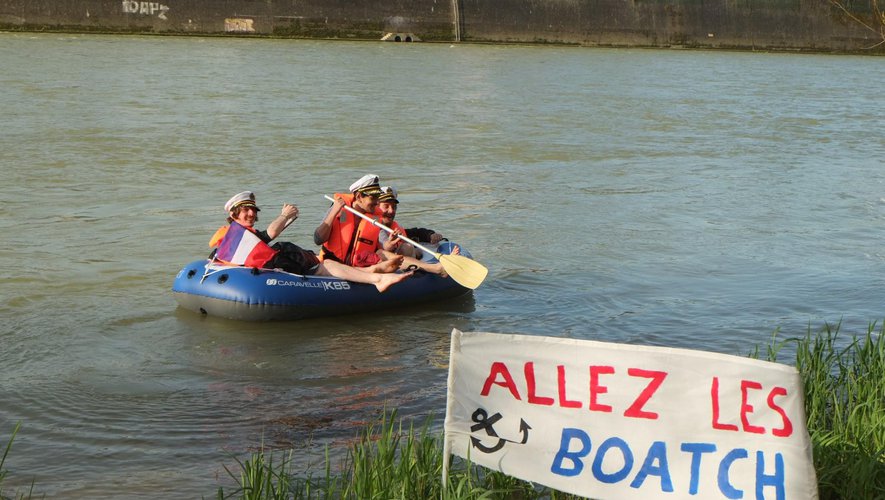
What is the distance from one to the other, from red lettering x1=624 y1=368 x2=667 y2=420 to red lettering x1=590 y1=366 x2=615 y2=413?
7cm

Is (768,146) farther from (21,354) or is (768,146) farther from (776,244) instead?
(21,354)

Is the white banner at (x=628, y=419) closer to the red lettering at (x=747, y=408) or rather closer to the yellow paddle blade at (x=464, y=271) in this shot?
the red lettering at (x=747, y=408)

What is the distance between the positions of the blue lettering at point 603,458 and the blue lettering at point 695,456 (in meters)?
0.16

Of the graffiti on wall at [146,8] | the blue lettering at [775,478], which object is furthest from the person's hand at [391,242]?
the graffiti on wall at [146,8]

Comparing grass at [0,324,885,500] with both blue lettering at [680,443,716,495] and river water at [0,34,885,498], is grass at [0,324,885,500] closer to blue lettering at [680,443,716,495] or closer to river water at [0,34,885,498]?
blue lettering at [680,443,716,495]

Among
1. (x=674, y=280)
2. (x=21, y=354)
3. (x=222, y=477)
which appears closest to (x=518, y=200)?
(x=674, y=280)

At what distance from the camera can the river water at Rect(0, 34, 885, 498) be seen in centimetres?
598

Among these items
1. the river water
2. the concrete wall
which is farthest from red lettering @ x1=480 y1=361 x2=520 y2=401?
the concrete wall

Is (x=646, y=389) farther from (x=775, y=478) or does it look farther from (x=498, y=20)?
(x=498, y=20)

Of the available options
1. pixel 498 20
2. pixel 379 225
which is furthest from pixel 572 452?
A: pixel 498 20

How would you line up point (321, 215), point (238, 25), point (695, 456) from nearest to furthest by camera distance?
1. point (695, 456)
2. point (321, 215)
3. point (238, 25)

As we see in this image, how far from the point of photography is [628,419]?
331 cm

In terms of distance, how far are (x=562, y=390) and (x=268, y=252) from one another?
4.48 m

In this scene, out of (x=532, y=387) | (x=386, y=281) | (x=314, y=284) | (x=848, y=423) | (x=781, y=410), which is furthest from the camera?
(x=386, y=281)
